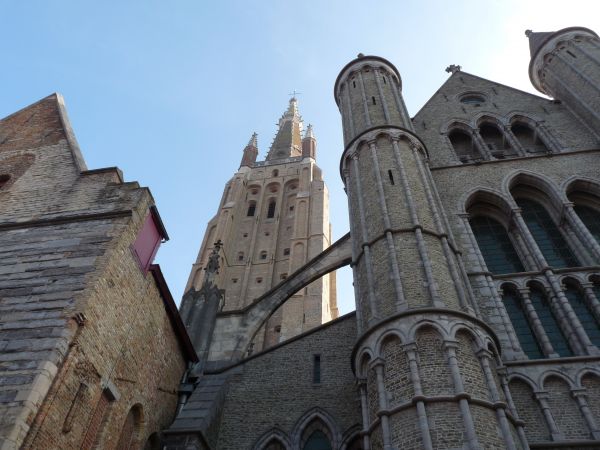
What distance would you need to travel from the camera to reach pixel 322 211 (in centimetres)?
3466

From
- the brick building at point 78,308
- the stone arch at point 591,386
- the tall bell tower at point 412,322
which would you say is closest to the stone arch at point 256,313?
the brick building at point 78,308

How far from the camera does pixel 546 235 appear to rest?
12367 mm

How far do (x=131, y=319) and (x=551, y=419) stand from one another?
21.6 ft

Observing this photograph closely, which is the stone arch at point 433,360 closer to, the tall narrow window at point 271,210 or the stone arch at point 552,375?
the stone arch at point 552,375

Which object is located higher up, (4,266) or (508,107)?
(508,107)

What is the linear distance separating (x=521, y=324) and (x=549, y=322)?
511 mm

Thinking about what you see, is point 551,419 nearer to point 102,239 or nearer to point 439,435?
point 439,435

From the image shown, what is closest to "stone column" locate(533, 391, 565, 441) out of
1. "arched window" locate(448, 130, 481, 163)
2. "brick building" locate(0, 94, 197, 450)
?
"brick building" locate(0, 94, 197, 450)

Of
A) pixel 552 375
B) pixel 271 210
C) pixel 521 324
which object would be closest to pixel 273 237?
pixel 271 210

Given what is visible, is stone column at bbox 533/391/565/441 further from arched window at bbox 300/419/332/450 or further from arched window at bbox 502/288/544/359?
arched window at bbox 300/419/332/450

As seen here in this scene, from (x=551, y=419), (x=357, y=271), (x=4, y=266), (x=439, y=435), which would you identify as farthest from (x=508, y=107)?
(x=4, y=266)

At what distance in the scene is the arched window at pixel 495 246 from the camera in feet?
38.4

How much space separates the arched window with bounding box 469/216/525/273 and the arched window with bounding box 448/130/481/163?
8.47ft

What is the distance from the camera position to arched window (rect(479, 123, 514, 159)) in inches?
595
